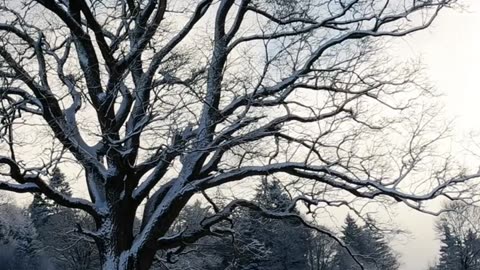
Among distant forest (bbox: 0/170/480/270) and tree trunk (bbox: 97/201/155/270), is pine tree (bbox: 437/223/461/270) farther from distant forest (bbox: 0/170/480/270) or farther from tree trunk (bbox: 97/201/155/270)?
tree trunk (bbox: 97/201/155/270)

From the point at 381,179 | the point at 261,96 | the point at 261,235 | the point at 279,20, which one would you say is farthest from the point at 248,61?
the point at 261,235

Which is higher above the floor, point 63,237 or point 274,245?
point 274,245

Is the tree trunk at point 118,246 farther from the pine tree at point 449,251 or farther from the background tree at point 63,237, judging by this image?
the pine tree at point 449,251

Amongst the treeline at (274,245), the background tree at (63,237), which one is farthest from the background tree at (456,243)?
the background tree at (63,237)

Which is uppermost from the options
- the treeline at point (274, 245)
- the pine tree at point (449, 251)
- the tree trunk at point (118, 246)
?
the pine tree at point (449, 251)

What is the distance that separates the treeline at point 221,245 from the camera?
50.4 ft

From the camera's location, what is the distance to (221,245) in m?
24.8

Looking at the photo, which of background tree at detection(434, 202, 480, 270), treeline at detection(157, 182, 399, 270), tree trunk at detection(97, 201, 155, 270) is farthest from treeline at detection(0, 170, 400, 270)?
background tree at detection(434, 202, 480, 270)

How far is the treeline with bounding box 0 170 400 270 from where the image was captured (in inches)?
605

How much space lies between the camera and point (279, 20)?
407 inches

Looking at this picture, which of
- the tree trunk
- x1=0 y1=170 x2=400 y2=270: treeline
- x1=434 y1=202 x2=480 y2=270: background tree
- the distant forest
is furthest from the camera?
x1=434 y1=202 x2=480 y2=270: background tree

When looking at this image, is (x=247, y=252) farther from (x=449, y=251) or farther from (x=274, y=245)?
(x=449, y=251)

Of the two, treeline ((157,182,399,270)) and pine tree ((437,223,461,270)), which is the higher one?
pine tree ((437,223,461,270))

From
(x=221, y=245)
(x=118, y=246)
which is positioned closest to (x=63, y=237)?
(x=221, y=245)
